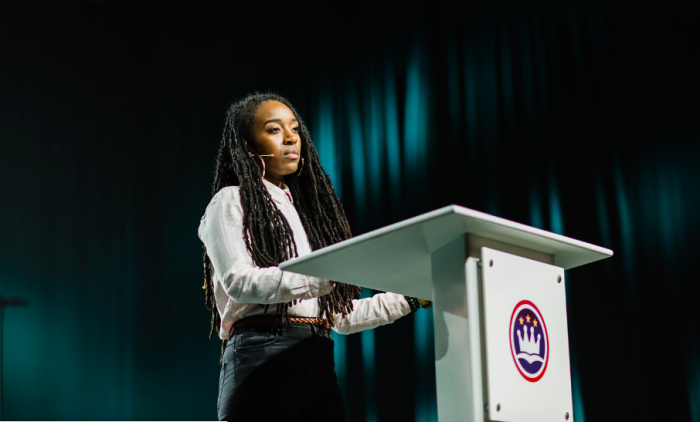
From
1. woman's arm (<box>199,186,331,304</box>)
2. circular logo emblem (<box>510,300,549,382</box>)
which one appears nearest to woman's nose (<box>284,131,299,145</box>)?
woman's arm (<box>199,186,331,304</box>)

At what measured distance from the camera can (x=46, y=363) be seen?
3055 millimetres

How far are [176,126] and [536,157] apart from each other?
65.0 inches

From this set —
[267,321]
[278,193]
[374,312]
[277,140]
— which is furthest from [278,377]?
[277,140]

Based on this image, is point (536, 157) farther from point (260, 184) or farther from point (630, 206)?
point (260, 184)

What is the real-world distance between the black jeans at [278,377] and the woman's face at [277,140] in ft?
1.39

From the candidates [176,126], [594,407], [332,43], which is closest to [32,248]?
[176,126]

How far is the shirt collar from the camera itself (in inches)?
64.0

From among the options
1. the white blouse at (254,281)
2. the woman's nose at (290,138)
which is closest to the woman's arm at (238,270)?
the white blouse at (254,281)

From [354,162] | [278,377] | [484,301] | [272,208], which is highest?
[354,162]

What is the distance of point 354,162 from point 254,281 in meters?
1.88

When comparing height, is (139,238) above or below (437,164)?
below

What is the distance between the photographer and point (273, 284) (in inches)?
48.2

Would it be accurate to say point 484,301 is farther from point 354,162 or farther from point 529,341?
point 354,162

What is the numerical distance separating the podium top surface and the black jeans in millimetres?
307
